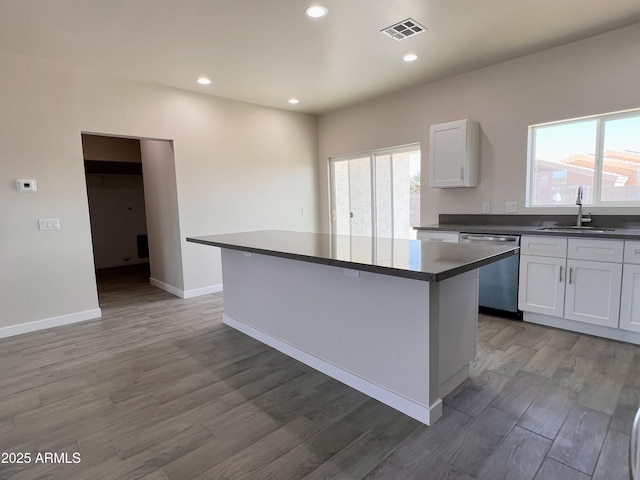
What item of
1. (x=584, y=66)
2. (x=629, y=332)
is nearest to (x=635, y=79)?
(x=584, y=66)

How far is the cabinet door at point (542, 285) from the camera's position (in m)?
3.12

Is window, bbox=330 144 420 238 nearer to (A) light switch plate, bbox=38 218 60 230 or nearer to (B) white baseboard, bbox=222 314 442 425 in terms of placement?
(B) white baseboard, bbox=222 314 442 425

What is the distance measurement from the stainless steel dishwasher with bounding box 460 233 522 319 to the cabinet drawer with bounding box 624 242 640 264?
784 mm

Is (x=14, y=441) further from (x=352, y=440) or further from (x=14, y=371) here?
(x=352, y=440)

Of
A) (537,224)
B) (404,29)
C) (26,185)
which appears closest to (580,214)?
(537,224)

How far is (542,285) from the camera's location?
3.22m

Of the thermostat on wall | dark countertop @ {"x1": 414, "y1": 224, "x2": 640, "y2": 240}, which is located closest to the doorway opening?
the thermostat on wall

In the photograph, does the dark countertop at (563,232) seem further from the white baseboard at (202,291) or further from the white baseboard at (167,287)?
the white baseboard at (167,287)

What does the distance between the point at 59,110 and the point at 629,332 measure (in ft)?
18.8

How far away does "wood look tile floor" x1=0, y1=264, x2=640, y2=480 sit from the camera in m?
1.62

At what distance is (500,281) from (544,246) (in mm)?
546

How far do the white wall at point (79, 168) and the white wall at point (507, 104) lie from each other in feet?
6.70

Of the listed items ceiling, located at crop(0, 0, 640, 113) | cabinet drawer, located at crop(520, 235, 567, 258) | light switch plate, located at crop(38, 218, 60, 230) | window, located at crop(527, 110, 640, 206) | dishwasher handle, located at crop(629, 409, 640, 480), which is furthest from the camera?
light switch plate, located at crop(38, 218, 60, 230)

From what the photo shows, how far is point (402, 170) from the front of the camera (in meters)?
5.02
